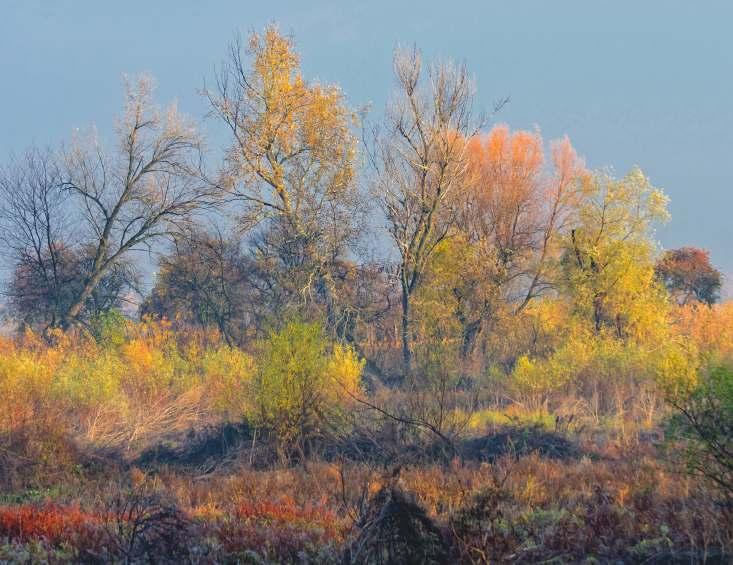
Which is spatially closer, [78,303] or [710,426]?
[710,426]

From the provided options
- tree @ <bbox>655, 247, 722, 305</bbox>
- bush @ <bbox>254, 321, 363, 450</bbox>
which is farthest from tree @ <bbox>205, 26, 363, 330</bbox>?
tree @ <bbox>655, 247, 722, 305</bbox>

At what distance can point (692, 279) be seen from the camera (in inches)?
1663

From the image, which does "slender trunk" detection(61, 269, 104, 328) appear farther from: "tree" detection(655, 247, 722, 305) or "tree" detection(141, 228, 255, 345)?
"tree" detection(655, 247, 722, 305)

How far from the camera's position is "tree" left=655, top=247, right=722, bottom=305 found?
42.0 meters

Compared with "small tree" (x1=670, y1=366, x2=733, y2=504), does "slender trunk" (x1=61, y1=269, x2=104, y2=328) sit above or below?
above

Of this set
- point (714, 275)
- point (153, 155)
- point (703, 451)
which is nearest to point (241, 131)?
point (153, 155)

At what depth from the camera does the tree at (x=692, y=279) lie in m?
42.0

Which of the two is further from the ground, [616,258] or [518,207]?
[518,207]

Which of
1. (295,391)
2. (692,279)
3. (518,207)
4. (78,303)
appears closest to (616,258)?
(518,207)

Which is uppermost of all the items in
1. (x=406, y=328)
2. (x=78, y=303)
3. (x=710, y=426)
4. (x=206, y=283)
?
(x=206, y=283)

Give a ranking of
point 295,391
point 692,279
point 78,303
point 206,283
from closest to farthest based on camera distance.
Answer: point 295,391, point 78,303, point 206,283, point 692,279

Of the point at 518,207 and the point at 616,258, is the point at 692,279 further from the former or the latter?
the point at 616,258

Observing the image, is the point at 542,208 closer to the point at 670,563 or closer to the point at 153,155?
the point at 153,155

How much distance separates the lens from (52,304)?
3475cm
